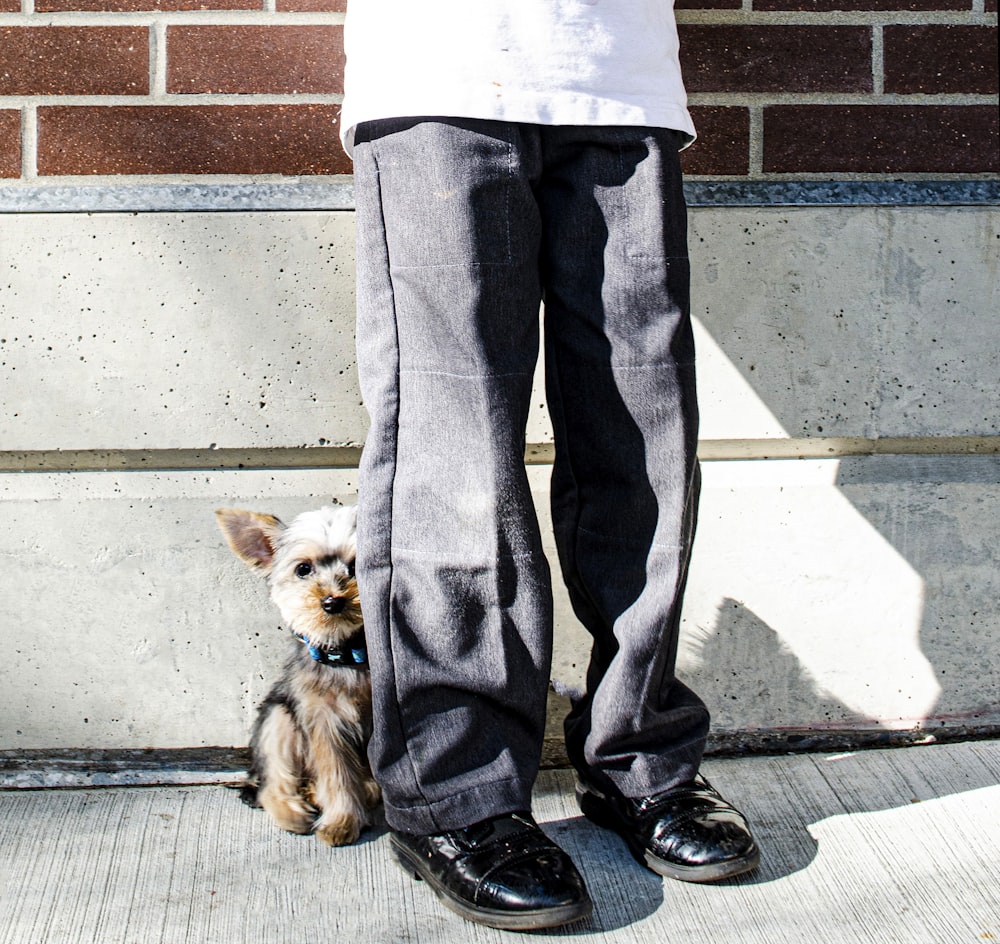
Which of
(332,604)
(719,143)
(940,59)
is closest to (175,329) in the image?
(332,604)

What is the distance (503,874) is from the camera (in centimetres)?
145

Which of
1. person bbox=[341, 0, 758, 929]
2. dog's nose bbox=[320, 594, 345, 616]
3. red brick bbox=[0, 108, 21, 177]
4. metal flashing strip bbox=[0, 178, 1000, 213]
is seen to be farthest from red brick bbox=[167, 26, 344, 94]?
dog's nose bbox=[320, 594, 345, 616]

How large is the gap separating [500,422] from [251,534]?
600 millimetres

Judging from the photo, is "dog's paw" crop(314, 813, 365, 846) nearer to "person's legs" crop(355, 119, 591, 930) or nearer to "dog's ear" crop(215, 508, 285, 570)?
"person's legs" crop(355, 119, 591, 930)

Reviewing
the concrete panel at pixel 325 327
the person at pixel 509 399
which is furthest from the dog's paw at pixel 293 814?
the concrete panel at pixel 325 327

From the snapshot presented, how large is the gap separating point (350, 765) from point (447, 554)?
1.59 feet

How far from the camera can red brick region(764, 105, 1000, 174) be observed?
200cm

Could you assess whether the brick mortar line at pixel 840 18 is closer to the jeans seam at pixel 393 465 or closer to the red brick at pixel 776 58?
the red brick at pixel 776 58

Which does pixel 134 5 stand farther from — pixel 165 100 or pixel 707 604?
pixel 707 604

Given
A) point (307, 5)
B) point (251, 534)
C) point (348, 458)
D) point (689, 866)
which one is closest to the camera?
point (689, 866)

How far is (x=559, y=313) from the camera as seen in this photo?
5.13 feet

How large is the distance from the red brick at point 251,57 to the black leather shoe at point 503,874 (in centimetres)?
137

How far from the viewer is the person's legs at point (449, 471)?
1.42m

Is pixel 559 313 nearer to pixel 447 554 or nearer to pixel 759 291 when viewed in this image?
pixel 447 554
